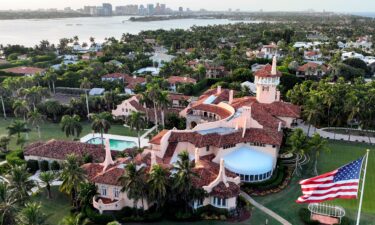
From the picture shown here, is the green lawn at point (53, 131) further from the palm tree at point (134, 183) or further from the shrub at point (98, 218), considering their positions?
the palm tree at point (134, 183)

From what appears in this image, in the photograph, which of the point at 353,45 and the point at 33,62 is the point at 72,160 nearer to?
the point at 33,62

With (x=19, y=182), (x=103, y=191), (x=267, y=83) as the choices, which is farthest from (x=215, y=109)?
(x=19, y=182)

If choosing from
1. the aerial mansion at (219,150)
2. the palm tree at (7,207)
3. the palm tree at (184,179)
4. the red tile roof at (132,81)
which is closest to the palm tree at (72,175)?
the aerial mansion at (219,150)

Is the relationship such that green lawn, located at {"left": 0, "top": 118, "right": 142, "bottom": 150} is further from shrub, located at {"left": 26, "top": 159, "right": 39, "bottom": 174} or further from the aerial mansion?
shrub, located at {"left": 26, "top": 159, "right": 39, "bottom": 174}

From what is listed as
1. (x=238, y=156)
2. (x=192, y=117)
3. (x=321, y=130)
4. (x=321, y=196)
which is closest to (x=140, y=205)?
(x=238, y=156)

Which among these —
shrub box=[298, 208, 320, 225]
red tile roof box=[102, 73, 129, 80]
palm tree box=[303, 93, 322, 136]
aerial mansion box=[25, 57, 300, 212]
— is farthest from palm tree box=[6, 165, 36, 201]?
red tile roof box=[102, 73, 129, 80]
